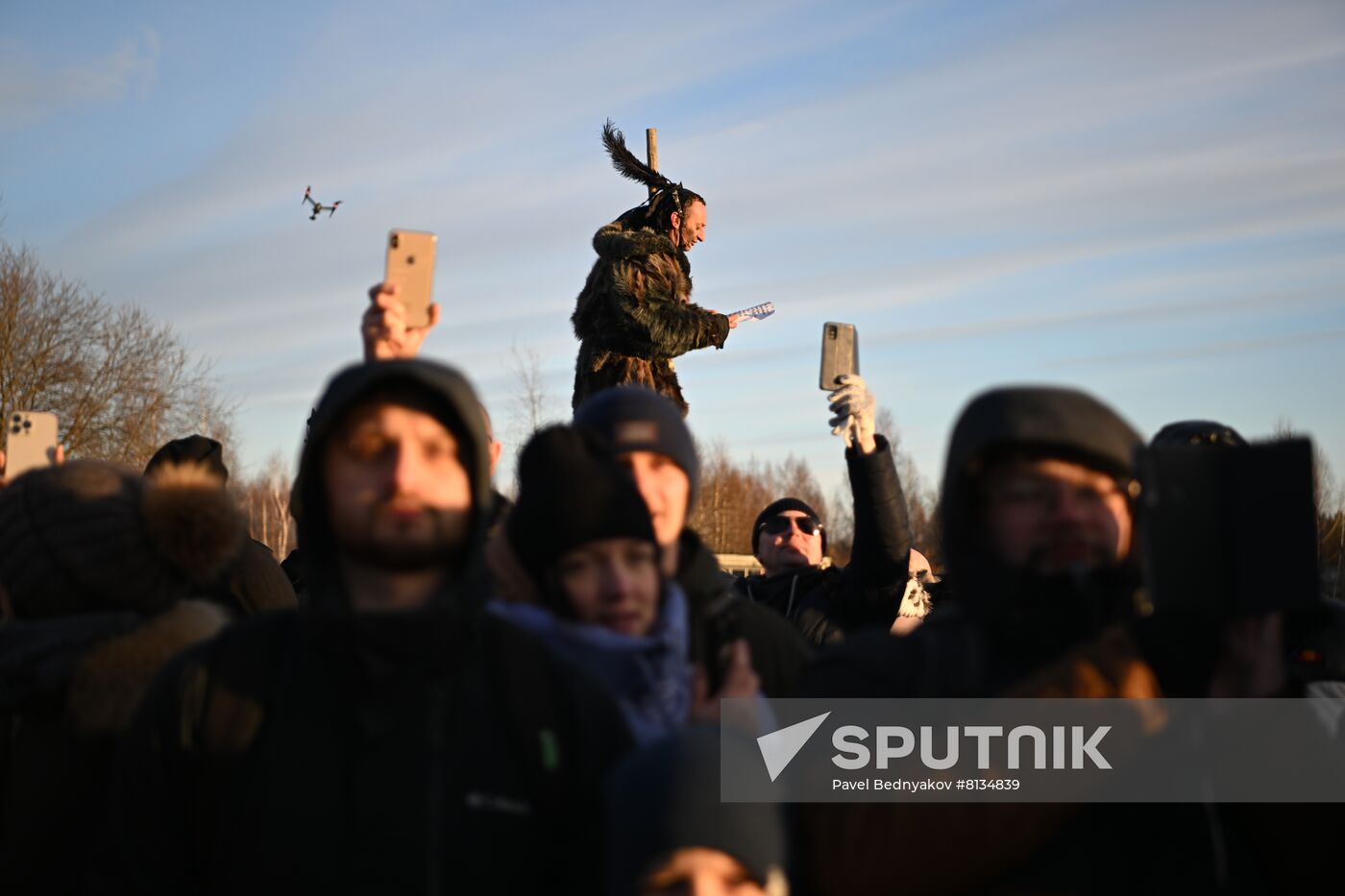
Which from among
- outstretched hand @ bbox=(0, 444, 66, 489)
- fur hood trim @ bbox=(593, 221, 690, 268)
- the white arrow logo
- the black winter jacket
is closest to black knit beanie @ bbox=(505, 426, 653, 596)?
the black winter jacket

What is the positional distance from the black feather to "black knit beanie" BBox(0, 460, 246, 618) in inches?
189

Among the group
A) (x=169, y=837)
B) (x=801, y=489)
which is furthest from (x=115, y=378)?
(x=801, y=489)

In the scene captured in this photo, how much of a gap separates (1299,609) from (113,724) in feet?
8.66

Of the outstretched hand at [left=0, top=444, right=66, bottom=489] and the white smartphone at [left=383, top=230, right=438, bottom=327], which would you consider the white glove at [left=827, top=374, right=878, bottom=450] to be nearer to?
the white smartphone at [left=383, top=230, right=438, bottom=327]

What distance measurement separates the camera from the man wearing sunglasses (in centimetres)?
462

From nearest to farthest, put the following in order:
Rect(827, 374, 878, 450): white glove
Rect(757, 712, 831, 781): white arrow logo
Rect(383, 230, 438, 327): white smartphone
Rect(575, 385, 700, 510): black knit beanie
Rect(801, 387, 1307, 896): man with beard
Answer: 1. Rect(801, 387, 1307, 896): man with beard
2. Rect(757, 712, 831, 781): white arrow logo
3. Rect(383, 230, 438, 327): white smartphone
4. Rect(575, 385, 700, 510): black knit beanie
5. Rect(827, 374, 878, 450): white glove

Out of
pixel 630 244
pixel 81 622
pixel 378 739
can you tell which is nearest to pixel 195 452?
pixel 630 244

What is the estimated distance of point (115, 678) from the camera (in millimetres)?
3127

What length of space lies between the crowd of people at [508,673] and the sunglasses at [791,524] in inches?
119

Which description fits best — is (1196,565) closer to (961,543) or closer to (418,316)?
(961,543)

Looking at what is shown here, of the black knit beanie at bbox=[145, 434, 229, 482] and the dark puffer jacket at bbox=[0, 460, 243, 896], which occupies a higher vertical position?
the black knit beanie at bbox=[145, 434, 229, 482]

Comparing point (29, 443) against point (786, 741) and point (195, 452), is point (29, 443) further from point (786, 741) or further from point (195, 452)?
point (786, 741)

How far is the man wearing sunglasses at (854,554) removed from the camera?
4.62m

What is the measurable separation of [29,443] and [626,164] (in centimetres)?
449
